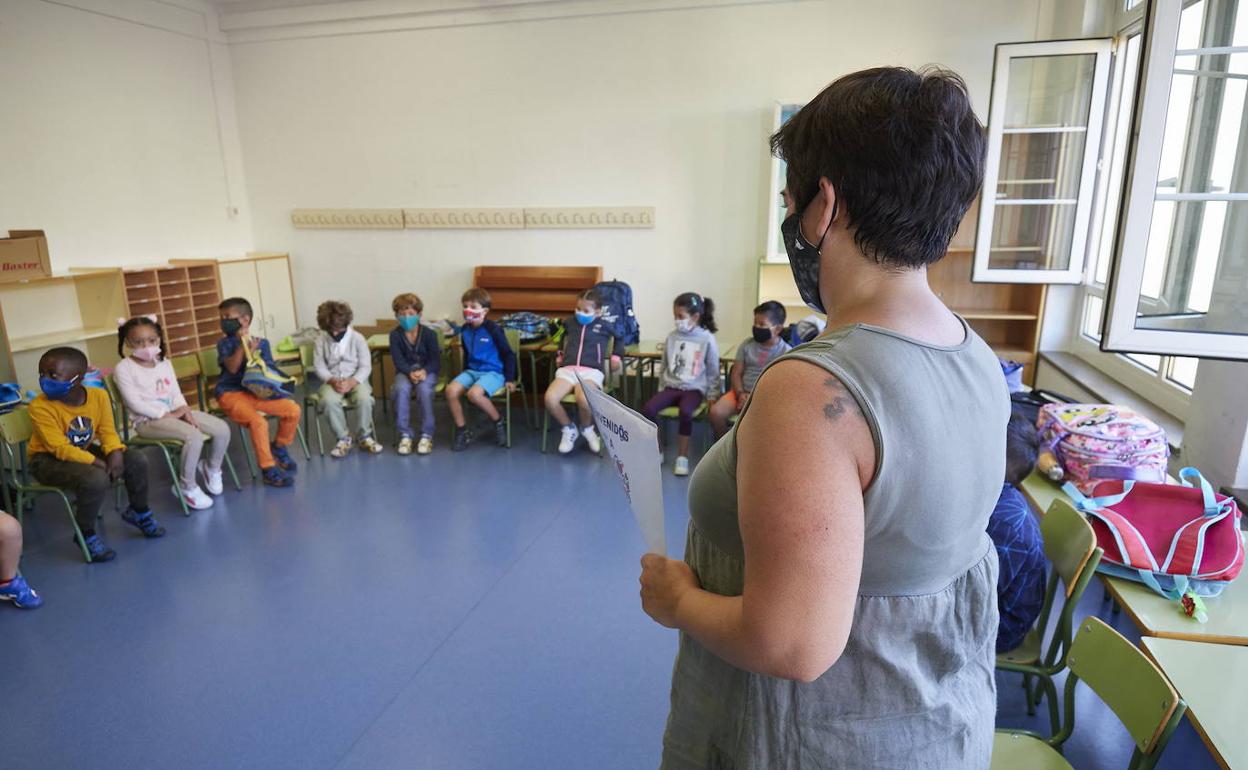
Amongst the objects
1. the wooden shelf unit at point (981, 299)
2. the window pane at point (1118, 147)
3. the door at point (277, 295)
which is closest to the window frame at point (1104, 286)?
the window pane at point (1118, 147)

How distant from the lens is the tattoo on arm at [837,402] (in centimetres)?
66

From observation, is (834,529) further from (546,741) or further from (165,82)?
(165,82)

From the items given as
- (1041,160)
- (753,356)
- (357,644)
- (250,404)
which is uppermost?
(1041,160)

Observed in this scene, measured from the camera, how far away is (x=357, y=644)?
8.96ft

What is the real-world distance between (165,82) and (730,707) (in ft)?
23.5

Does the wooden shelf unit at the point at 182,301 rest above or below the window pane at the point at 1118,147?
below

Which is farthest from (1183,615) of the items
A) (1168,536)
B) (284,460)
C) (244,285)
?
(244,285)

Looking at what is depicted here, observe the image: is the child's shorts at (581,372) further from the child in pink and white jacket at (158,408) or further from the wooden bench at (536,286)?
the child in pink and white jacket at (158,408)

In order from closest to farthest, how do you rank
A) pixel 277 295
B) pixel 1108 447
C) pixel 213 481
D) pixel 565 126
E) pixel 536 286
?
pixel 1108 447 → pixel 213 481 → pixel 565 126 → pixel 536 286 → pixel 277 295

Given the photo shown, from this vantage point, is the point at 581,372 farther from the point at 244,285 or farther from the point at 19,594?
the point at 244,285

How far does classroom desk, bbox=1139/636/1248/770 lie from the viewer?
1.35 m

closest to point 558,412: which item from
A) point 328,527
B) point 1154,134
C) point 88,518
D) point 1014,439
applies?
point 328,527

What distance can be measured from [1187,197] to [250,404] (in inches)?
184

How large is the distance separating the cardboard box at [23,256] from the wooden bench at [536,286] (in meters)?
2.96
